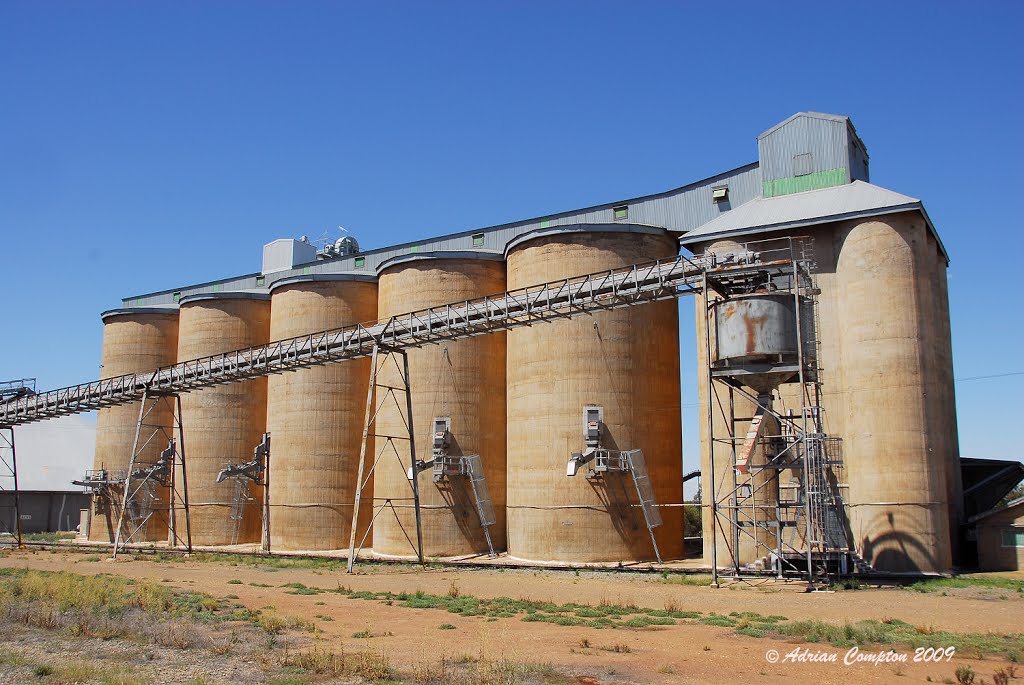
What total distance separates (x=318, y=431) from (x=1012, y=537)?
102 ft

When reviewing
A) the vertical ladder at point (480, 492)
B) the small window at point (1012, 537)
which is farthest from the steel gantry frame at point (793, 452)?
the vertical ladder at point (480, 492)

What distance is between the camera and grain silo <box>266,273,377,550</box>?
145ft

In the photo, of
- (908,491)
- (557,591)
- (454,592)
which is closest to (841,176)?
(908,491)

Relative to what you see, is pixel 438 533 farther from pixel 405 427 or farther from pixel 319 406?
pixel 319 406

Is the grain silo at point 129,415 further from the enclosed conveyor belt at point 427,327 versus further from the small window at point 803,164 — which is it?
the small window at point 803,164

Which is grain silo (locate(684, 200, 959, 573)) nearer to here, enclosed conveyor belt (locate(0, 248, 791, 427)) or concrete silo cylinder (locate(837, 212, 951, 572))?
concrete silo cylinder (locate(837, 212, 951, 572))

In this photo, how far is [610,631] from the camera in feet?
57.5

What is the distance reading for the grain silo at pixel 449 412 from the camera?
39.2 metres

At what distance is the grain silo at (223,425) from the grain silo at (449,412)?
11.8 metres

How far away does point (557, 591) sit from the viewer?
998 inches

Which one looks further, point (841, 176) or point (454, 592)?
point (841, 176)

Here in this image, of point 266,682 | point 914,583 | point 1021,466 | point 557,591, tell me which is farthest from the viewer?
point 1021,466

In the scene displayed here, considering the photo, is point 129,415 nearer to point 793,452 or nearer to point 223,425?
point 223,425

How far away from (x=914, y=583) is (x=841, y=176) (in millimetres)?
15625
